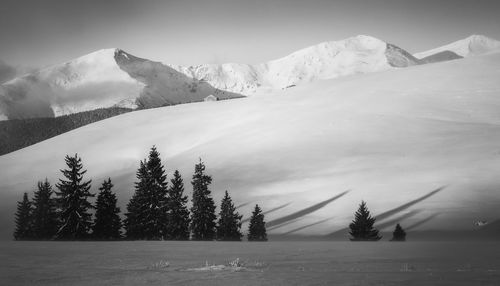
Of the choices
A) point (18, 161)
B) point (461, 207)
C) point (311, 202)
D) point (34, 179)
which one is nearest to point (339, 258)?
point (461, 207)

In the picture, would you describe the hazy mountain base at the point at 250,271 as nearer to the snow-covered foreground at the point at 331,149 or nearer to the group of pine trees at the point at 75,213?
the group of pine trees at the point at 75,213

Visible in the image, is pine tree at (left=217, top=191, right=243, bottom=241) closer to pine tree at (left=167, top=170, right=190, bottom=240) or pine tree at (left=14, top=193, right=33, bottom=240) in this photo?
pine tree at (left=167, top=170, right=190, bottom=240)

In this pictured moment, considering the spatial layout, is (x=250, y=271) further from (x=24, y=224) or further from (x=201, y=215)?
A: (x=24, y=224)

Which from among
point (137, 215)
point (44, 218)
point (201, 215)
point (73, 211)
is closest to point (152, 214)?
point (137, 215)

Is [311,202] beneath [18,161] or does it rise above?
beneath

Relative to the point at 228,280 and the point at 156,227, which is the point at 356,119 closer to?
the point at 156,227

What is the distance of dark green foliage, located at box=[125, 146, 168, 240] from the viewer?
5416cm

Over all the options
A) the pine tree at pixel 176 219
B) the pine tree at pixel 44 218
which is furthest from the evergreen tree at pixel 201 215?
the pine tree at pixel 44 218

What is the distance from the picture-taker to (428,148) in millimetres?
96750

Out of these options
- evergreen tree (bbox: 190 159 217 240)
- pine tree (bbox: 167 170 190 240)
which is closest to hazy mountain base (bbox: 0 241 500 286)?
pine tree (bbox: 167 170 190 240)

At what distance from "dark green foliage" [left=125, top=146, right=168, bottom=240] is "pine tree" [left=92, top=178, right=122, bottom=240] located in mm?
1462

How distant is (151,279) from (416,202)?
5712 cm

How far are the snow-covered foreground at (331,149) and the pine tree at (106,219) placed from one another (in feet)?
62.3

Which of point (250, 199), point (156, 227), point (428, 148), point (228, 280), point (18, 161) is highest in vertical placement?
point (18, 161)
